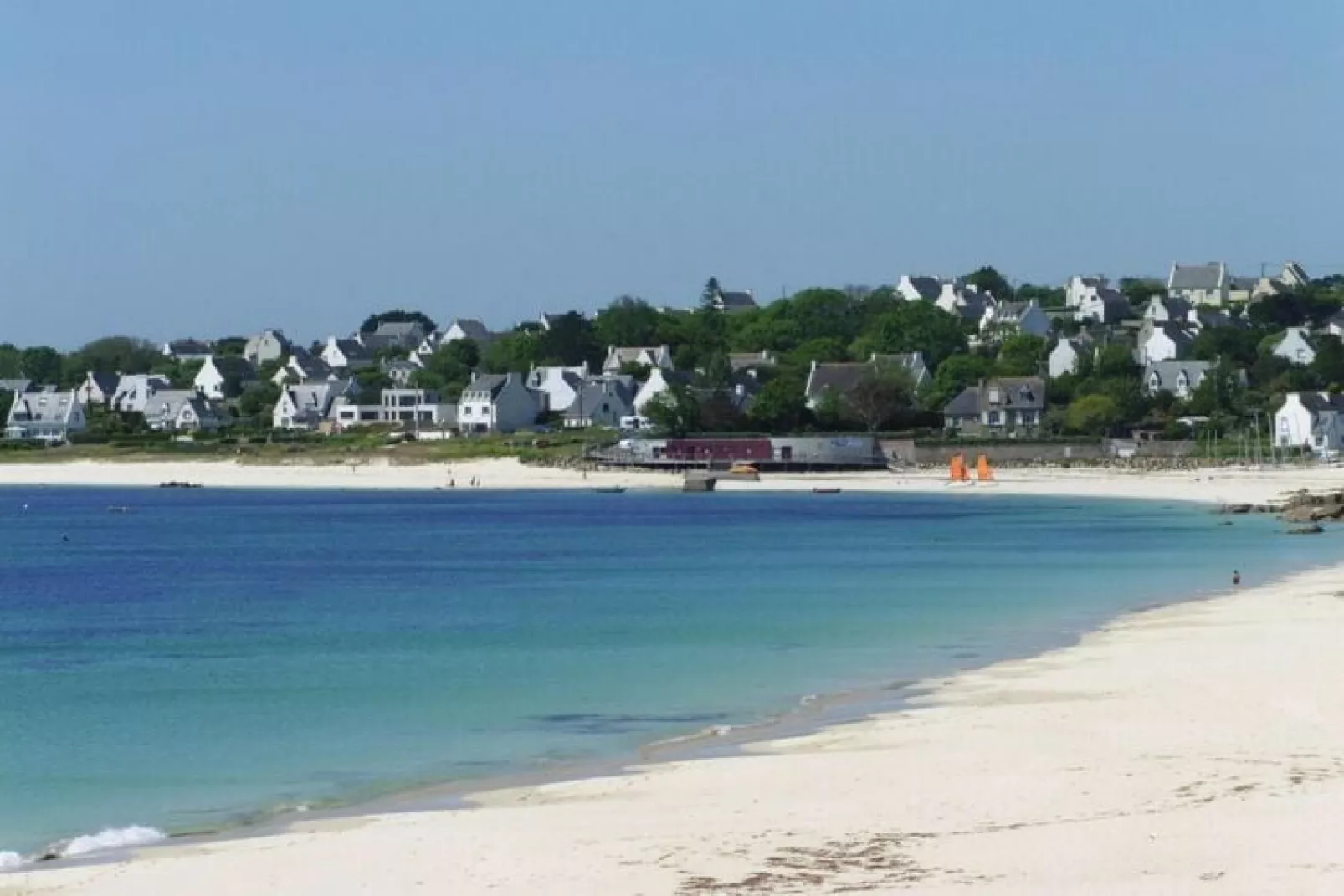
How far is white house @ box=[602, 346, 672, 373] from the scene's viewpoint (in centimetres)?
13751

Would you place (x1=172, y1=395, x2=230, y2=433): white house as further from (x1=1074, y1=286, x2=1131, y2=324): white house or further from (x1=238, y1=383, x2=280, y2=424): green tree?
(x1=1074, y1=286, x2=1131, y2=324): white house

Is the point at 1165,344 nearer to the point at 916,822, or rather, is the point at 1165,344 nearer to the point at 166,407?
the point at 166,407

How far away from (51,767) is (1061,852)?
1070 cm

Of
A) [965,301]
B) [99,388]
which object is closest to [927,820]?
[99,388]

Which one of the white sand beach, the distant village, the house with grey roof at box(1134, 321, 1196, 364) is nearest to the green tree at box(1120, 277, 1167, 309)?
the distant village

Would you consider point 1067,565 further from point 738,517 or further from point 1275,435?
point 1275,435

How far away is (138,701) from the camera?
84.1ft

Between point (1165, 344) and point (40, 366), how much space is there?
89.2 m

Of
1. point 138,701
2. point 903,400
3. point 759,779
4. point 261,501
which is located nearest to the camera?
point 759,779

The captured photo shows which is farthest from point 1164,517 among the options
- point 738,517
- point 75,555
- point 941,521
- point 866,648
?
point 866,648

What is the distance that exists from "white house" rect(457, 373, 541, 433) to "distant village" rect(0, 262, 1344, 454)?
6.3 inches

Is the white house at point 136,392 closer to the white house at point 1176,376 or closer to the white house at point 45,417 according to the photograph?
the white house at point 45,417

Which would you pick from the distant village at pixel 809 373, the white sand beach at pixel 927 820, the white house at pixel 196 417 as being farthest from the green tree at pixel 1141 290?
the white sand beach at pixel 927 820

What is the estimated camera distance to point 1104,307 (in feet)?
517
